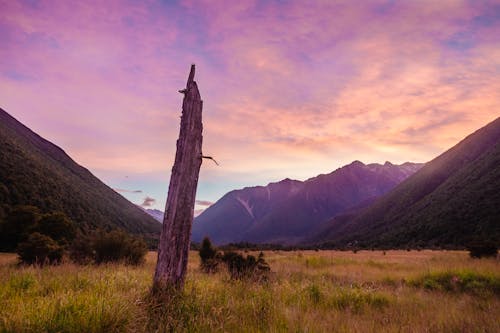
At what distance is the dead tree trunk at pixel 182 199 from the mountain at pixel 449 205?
2260 centimetres

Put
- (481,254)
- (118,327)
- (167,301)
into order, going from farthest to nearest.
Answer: (481,254), (167,301), (118,327)

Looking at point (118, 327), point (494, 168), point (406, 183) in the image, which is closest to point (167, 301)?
point (118, 327)

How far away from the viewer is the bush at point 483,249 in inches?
702

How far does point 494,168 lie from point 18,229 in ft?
268

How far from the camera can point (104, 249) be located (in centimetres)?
1550

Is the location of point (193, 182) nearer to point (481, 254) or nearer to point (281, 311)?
point (281, 311)

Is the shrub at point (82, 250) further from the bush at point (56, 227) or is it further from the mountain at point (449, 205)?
the mountain at point (449, 205)

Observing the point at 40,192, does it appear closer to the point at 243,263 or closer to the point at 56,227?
the point at 56,227

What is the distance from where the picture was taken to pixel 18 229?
75.8 feet

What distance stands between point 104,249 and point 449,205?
7198cm

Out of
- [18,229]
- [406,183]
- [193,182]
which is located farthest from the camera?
[406,183]

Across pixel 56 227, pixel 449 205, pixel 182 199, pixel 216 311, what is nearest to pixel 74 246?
pixel 56 227

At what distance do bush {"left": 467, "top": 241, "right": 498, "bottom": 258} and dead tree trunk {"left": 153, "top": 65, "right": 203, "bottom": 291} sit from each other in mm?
18217

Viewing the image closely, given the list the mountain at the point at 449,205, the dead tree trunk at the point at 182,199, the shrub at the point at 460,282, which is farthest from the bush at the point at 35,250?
the mountain at the point at 449,205
